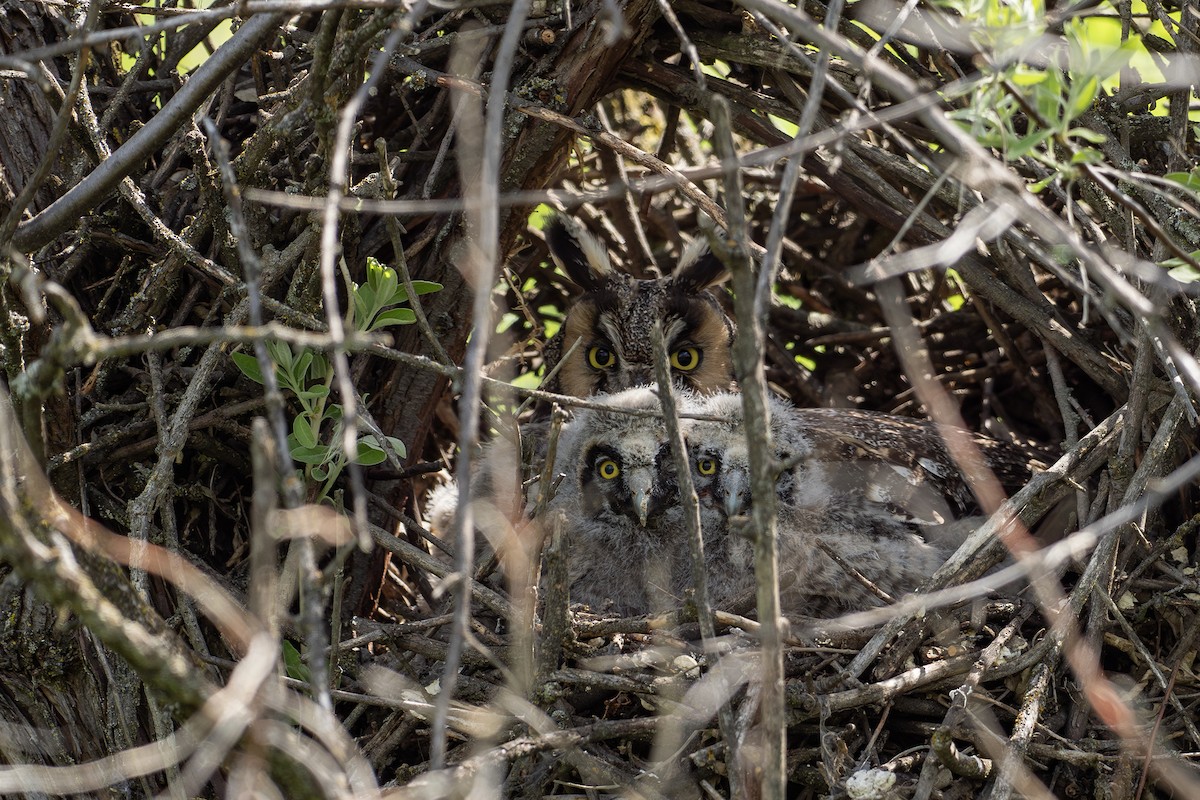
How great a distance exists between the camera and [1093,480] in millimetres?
2486

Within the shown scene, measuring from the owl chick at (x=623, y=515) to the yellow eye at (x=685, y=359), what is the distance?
627 mm

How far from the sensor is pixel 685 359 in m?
3.17

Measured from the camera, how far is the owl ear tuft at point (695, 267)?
3137 millimetres

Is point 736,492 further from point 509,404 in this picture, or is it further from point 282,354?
point 282,354

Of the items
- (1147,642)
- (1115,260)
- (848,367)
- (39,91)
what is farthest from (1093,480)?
(39,91)

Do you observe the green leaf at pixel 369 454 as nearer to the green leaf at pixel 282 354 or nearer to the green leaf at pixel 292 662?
the green leaf at pixel 282 354

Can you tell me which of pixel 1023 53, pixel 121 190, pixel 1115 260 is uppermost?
pixel 1023 53

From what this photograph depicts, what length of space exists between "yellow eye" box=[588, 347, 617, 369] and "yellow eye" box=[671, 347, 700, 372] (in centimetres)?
18

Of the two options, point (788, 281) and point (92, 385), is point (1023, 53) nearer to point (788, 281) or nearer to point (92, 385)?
point (92, 385)

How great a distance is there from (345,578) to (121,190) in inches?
33.5

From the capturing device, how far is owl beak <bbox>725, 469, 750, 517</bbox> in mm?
2170

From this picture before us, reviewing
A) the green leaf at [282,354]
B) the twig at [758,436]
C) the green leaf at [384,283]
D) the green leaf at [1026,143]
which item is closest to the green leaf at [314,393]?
the green leaf at [282,354]

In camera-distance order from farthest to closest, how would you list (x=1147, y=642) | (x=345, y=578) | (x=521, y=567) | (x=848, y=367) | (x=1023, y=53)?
(x=848, y=367), (x=345, y=578), (x=1147, y=642), (x=521, y=567), (x=1023, y=53)

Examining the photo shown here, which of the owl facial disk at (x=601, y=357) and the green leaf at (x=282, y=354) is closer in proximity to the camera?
the green leaf at (x=282, y=354)
